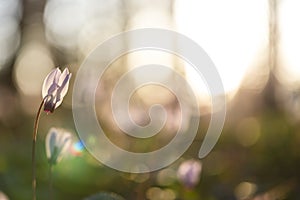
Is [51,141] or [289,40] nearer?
[51,141]

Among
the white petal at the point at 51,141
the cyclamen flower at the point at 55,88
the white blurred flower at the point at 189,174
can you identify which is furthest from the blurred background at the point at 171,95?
the cyclamen flower at the point at 55,88

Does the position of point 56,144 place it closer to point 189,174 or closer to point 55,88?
point 55,88

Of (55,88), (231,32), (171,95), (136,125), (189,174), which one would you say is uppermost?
(55,88)

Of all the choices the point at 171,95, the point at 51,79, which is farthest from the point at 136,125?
the point at 51,79

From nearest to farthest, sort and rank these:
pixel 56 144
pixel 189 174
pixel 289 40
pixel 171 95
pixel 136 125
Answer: pixel 56 144 < pixel 189 174 < pixel 136 125 < pixel 171 95 < pixel 289 40

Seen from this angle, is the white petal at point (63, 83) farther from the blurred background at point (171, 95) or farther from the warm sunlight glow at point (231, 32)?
the warm sunlight glow at point (231, 32)

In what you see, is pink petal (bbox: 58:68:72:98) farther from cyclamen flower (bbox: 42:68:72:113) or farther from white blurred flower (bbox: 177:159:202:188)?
white blurred flower (bbox: 177:159:202:188)

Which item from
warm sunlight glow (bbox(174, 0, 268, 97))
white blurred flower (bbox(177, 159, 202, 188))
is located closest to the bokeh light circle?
white blurred flower (bbox(177, 159, 202, 188))
